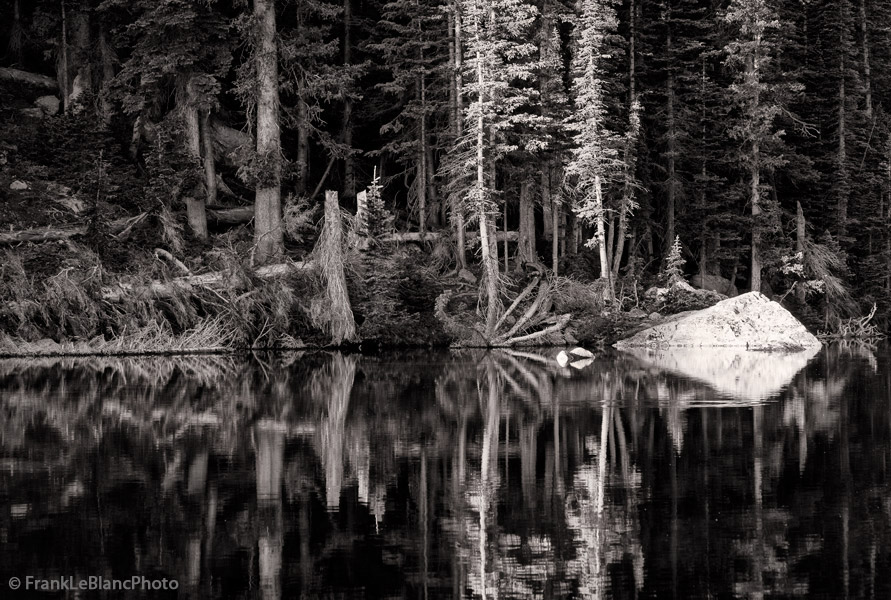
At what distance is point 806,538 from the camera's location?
7.12m

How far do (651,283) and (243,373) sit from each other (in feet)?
72.3

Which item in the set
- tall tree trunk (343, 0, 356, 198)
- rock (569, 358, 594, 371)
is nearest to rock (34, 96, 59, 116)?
tall tree trunk (343, 0, 356, 198)

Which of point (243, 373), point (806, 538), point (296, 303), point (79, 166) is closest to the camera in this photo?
point (806, 538)

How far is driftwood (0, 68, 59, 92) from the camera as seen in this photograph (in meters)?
38.1

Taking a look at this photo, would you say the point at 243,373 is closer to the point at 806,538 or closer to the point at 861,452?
the point at 861,452

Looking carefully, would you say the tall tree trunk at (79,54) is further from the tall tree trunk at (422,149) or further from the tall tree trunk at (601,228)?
the tall tree trunk at (601,228)

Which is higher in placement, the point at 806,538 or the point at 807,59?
the point at 807,59

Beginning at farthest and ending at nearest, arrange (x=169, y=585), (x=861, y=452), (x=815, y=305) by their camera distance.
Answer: (x=815, y=305) → (x=861, y=452) → (x=169, y=585)

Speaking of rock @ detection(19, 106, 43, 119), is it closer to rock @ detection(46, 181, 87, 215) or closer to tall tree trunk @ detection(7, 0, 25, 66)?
tall tree trunk @ detection(7, 0, 25, 66)

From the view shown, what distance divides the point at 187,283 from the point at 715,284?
2468 cm

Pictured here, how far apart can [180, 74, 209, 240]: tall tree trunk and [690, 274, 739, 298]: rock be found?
70.0 ft


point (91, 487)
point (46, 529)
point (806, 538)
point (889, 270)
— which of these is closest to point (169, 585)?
point (46, 529)

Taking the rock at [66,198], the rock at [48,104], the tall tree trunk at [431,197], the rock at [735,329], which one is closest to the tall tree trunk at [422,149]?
the tall tree trunk at [431,197]

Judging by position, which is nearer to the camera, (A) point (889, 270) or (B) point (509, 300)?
(B) point (509, 300)
